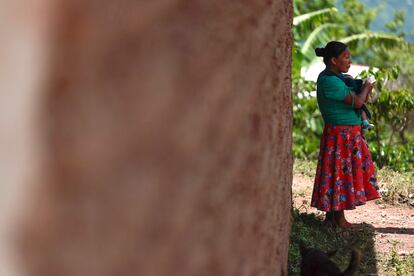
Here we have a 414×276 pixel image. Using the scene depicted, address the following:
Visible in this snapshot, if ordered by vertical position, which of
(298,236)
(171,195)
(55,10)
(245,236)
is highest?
(55,10)

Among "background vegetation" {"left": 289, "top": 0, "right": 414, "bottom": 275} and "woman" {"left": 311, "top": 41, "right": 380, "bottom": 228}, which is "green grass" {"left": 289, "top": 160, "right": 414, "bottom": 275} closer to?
"background vegetation" {"left": 289, "top": 0, "right": 414, "bottom": 275}

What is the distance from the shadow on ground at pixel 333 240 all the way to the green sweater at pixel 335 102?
82 centimetres

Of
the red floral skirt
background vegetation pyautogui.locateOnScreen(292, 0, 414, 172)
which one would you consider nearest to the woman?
the red floral skirt

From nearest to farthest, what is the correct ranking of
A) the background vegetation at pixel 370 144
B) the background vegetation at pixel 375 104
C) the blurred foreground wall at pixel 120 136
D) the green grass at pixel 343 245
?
1. the blurred foreground wall at pixel 120 136
2. the green grass at pixel 343 245
3. the background vegetation at pixel 370 144
4. the background vegetation at pixel 375 104

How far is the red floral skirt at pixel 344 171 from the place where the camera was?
16.8 ft

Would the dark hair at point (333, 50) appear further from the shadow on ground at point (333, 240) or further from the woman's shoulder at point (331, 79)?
the shadow on ground at point (333, 240)

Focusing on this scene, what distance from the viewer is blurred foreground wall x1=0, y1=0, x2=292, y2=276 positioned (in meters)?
0.76

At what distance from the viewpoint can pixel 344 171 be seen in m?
5.18

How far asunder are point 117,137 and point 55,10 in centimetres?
17

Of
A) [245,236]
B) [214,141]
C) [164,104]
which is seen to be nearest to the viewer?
[164,104]

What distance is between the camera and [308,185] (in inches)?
283

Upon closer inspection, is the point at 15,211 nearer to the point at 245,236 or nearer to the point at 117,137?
the point at 117,137

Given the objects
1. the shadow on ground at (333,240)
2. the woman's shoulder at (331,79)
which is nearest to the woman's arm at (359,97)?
the woman's shoulder at (331,79)

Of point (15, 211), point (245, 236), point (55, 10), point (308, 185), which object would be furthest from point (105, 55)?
point (308, 185)
